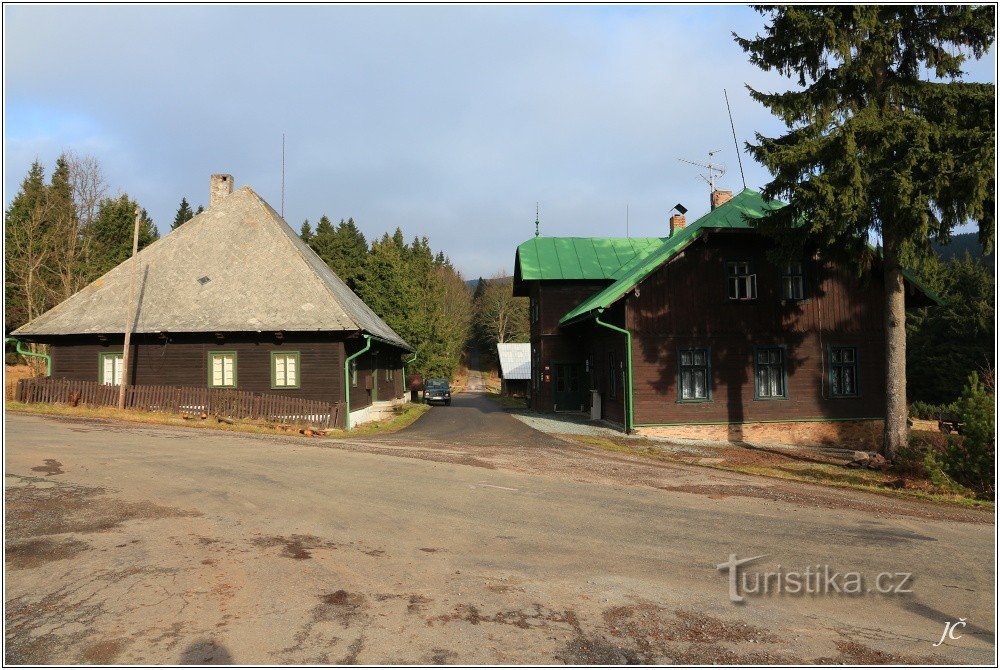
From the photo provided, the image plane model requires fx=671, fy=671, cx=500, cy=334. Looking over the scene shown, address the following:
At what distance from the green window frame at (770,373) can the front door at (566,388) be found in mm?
10748

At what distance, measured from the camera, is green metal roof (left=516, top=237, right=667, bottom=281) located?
1287 inches

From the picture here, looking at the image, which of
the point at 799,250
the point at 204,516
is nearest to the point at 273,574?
the point at 204,516

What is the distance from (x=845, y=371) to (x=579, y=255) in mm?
14194

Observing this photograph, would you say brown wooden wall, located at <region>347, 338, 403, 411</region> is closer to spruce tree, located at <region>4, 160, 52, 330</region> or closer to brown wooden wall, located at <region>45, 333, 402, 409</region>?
brown wooden wall, located at <region>45, 333, 402, 409</region>

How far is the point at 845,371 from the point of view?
24.1 metres

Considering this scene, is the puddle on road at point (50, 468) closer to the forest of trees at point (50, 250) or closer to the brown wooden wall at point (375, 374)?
the brown wooden wall at point (375, 374)

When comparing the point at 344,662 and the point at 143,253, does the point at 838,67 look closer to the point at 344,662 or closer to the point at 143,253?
the point at 344,662

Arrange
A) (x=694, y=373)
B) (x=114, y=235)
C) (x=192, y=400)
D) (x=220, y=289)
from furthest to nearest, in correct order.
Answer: (x=114, y=235)
(x=220, y=289)
(x=694, y=373)
(x=192, y=400)

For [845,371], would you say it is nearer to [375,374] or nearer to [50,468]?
[375,374]

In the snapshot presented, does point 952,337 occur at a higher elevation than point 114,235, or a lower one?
lower

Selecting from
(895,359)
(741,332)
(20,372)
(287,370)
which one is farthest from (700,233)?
(20,372)

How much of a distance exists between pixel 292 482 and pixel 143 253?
20.3 m

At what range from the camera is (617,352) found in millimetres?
24688

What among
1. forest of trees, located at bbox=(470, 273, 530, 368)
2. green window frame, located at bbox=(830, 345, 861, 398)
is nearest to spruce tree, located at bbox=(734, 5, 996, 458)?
green window frame, located at bbox=(830, 345, 861, 398)
